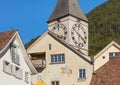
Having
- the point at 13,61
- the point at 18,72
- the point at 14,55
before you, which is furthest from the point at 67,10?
the point at 13,61

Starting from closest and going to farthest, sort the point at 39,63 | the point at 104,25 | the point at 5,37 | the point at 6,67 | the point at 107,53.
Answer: the point at 6,67
the point at 5,37
the point at 39,63
the point at 107,53
the point at 104,25

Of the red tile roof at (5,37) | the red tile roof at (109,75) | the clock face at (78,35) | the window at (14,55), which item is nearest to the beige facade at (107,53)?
the clock face at (78,35)

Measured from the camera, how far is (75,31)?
75750mm

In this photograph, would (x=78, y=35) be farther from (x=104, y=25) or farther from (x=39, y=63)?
(x=104, y=25)

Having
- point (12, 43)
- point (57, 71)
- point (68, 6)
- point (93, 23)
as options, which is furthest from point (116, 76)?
point (93, 23)

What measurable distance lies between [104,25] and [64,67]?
8402cm

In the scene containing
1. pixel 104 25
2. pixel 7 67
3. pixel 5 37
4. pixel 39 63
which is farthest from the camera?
pixel 104 25

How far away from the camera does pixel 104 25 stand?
466 feet

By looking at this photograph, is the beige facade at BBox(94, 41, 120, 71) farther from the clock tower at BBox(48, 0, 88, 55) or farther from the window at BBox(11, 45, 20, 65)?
the window at BBox(11, 45, 20, 65)

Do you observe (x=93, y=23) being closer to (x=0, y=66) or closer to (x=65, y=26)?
(x=65, y=26)

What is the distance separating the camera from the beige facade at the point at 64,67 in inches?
2296

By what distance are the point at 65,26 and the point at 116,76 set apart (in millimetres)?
34957

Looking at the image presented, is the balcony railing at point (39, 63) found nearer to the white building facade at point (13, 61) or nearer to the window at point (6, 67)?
the white building facade at point (13, 61)

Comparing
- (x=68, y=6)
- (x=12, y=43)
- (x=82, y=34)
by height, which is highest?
(x=68, y=6)
